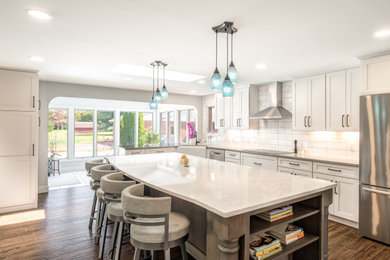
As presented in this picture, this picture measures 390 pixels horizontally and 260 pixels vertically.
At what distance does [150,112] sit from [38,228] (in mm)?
6978

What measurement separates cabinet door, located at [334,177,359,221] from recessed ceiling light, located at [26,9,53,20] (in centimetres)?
412

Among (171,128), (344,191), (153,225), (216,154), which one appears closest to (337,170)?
(344,191)

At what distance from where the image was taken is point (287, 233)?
2004 mm

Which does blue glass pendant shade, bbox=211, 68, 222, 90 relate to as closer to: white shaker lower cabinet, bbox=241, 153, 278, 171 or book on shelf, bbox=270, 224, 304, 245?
book on shelf, bbox=270, 224, 304, 245

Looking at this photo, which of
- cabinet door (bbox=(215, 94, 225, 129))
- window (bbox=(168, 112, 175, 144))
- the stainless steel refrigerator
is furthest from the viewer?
window (bbox=(168, 112, 175, 144))

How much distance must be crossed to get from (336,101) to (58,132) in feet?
Answer: 25.9

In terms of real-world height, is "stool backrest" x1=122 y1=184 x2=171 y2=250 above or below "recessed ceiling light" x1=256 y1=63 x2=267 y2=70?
below

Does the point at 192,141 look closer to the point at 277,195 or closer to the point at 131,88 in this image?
the point at 131,88

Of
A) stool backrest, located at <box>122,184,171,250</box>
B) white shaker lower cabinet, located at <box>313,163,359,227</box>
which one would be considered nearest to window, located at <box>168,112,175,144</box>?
white shaker lower cabinet, located at <box>313,163,359,227</box>

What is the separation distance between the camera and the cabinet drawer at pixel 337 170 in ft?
11.1

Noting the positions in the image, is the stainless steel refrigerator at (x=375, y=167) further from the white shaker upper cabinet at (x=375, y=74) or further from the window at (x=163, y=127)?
the window at (x=163, y=127)

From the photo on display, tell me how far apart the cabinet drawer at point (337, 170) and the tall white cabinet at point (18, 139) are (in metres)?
4.86

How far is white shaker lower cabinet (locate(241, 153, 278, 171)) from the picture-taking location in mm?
4426

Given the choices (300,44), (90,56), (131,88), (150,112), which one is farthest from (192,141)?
(300,44)
